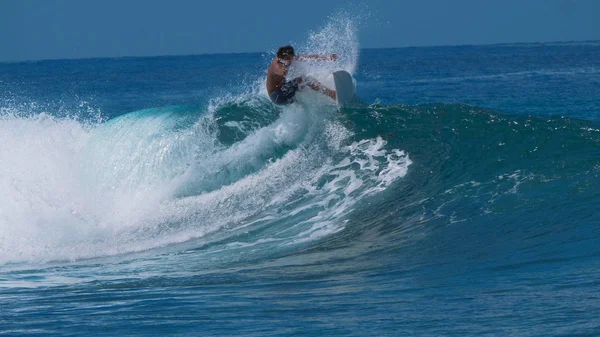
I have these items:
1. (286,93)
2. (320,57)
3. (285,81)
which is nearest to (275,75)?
(285,81)

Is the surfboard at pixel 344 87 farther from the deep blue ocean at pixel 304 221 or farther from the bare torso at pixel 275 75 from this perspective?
the bare torso at pixel 275 75

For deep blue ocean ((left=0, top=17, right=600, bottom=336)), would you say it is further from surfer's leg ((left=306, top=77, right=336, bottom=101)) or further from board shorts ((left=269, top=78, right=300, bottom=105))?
board shorts ((left=269, top=78, right=300, bottom=105))

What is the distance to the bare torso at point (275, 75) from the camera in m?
11.4

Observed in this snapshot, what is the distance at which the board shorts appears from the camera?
38.8ft

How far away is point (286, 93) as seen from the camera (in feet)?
39.0

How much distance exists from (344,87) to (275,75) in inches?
43.5

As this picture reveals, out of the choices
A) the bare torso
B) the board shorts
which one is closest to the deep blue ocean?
the board shorts

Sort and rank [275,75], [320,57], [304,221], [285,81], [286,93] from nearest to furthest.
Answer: [304,221] < [320,57] < [275,75] < [285,81] < [286,93]

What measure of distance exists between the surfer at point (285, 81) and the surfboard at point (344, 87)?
0.33 feet

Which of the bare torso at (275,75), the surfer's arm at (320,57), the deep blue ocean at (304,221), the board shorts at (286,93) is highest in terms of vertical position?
the surfer's arm at (320,57)

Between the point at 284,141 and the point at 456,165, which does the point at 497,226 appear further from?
the point at 284,141

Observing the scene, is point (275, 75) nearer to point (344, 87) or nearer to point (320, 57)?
point (320, 57)

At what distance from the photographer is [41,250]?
344 inches

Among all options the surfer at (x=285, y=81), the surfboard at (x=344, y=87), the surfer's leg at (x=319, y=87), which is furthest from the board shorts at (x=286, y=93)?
the surfboard at (x=344, y=87)
